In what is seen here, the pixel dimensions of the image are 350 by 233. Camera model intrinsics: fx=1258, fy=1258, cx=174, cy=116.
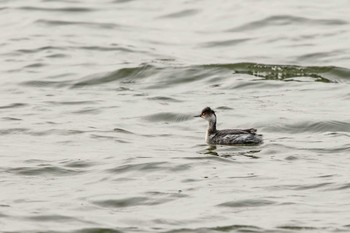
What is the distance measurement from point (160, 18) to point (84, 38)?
2.59 m

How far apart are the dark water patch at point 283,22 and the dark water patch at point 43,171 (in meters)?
12.6

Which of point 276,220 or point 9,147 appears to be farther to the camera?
point 9,147

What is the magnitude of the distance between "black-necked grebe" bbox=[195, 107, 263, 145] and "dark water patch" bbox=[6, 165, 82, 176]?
2.44m

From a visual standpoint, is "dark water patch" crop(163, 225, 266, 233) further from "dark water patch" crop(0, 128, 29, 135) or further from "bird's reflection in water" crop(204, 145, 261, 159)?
"dark water patch" crop(0, 128, 29, 135)

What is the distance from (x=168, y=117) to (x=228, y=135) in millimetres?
2868

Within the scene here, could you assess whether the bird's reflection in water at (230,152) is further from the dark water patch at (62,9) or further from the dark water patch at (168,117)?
the dark water patch at (62,9)

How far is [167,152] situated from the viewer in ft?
59.0

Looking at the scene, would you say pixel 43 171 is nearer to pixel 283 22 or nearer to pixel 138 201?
pixel 138 201

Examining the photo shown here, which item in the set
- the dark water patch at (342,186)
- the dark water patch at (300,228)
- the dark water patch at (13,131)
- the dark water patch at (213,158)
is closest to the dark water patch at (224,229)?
the dark water patch at (300,228)

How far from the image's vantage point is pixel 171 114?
20.9 meters

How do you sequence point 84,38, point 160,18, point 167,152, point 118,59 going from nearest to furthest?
point 167,152
point 118,59
point 84,38
point 160,18

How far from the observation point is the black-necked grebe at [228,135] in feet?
58.5

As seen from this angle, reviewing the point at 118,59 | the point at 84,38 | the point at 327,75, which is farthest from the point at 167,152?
the point at 84,38

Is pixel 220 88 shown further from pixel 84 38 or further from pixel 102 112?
pixel 84 38
